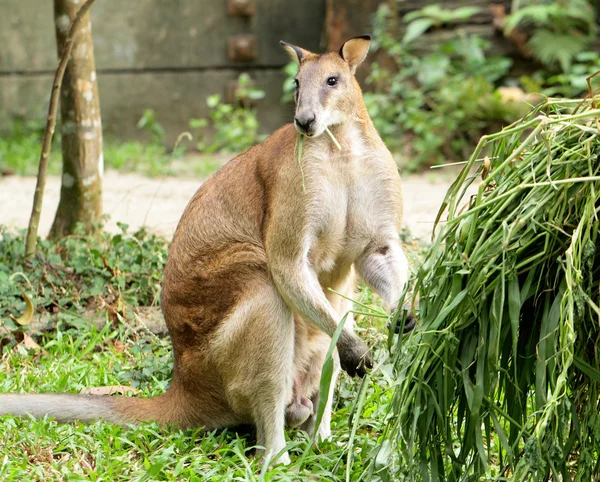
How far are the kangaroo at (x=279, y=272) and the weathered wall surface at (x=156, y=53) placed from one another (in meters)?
7.75

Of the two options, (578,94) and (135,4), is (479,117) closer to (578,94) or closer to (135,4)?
(578,94)

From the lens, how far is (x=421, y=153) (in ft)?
33.0

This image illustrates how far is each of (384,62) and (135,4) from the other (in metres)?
→ 3.32

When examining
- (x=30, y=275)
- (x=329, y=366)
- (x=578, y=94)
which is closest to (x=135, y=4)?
(x=578, y=94)

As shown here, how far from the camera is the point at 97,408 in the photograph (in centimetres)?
379

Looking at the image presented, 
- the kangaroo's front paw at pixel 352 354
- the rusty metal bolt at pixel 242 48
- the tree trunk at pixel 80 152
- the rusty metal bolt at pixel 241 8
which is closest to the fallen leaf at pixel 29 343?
the tree trunk at pixel 80 152

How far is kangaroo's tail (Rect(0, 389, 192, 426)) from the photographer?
377 centimetres

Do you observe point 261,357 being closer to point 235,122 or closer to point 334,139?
point 334,139

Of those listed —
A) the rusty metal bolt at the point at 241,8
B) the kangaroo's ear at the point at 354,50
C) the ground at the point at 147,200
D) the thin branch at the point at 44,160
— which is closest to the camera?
the kangaroo's ear at the point at 354,50

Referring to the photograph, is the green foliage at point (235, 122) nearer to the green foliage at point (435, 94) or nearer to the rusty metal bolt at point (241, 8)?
the rusty metal bolt at point (241, 8)

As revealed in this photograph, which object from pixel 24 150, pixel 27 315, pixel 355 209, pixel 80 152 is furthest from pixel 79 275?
pixel 24 150

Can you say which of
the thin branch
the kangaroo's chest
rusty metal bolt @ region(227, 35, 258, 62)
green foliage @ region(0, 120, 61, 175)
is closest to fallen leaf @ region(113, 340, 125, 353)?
the thin branch

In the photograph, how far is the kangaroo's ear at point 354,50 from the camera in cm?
403

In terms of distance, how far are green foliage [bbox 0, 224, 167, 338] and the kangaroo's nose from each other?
189cm
